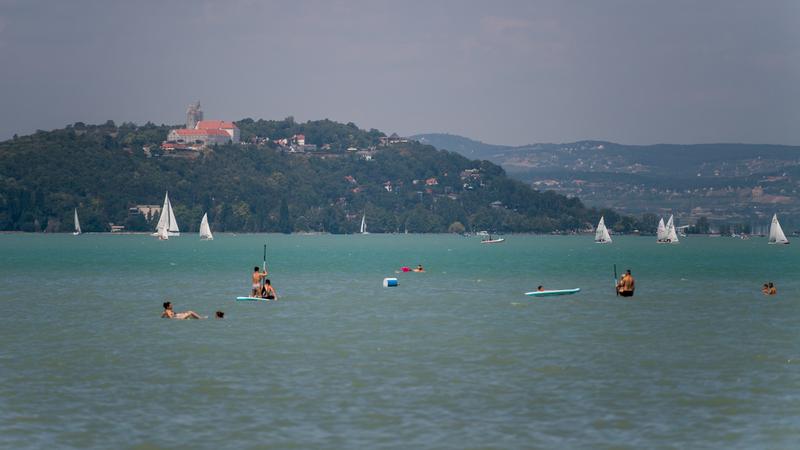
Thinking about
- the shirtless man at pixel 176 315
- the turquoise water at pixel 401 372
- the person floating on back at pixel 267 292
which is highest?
the person floating on back at pixel 267 292

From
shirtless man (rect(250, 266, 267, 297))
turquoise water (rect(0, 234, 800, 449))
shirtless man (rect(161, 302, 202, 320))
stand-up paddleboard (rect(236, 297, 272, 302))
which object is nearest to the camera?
turquoise water (rect(0, 234, 800, 449))

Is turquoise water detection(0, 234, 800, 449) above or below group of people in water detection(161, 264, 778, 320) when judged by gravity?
below

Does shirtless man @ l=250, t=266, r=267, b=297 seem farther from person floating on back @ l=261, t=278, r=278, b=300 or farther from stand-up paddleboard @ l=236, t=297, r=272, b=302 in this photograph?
person floating on back @ l=261, t=278, r=278, b=300

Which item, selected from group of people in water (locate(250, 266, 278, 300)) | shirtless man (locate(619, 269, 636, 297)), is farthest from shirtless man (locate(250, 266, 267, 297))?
shirtless man (locate(619, 269, 636, 297))

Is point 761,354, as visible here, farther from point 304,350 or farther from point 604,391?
point 304,350

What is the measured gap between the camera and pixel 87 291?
314 ft

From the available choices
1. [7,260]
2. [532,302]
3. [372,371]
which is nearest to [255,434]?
[372,371]

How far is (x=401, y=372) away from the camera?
45000 mm

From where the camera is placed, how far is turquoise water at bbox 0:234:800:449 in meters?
→ 33.3

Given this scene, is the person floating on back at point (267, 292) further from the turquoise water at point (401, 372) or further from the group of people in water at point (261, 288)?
the turquoise water at point (401, 372)

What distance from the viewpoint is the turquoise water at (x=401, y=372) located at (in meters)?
33.3

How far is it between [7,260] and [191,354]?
413 ft

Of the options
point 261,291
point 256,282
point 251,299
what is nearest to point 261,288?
point 261,291

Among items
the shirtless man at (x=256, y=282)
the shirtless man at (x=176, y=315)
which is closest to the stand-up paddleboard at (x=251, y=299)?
the shirtless man at (x=256, y=282)
